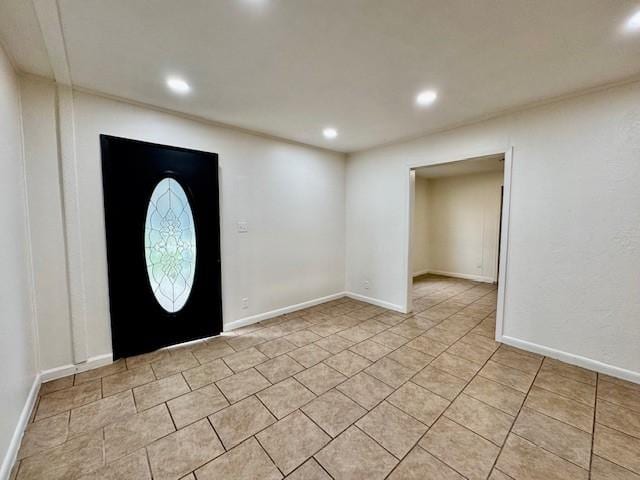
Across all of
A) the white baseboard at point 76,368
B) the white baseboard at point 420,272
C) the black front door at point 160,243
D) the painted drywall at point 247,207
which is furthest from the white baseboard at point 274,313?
the white baseboard at point 420,272

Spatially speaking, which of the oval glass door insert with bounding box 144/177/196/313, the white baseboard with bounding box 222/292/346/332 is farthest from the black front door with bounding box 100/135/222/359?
the white baseboard with bounding box 222/292/346/332

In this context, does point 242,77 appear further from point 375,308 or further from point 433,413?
point 375,308

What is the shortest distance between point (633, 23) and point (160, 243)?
12.9ft

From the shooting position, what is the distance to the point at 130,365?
8.23 ft

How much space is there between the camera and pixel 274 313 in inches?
148

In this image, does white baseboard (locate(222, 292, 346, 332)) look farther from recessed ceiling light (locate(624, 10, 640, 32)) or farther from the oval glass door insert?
recessed ceiling light (locate(624, 10, 640, 32))

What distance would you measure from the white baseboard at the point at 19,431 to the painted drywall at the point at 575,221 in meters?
4.07

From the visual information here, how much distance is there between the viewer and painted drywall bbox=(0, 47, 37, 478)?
1.49 meters

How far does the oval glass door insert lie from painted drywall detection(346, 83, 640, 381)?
10.7 feet

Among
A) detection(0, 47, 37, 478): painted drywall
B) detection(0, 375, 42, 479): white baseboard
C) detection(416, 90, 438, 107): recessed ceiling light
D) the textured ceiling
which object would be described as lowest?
detection(0, 375, 42, 479): white baseboard

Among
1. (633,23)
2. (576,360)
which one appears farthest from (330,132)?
(576,360)

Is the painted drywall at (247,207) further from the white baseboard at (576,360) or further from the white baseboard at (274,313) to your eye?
the white baseboard at (576,360)

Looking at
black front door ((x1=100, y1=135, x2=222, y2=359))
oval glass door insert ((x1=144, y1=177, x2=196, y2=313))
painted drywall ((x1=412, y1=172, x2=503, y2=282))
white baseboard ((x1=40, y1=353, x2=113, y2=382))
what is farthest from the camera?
painted drywall ((x1=412, y1=172, x2=503, y2=282))

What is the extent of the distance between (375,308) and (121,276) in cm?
329
